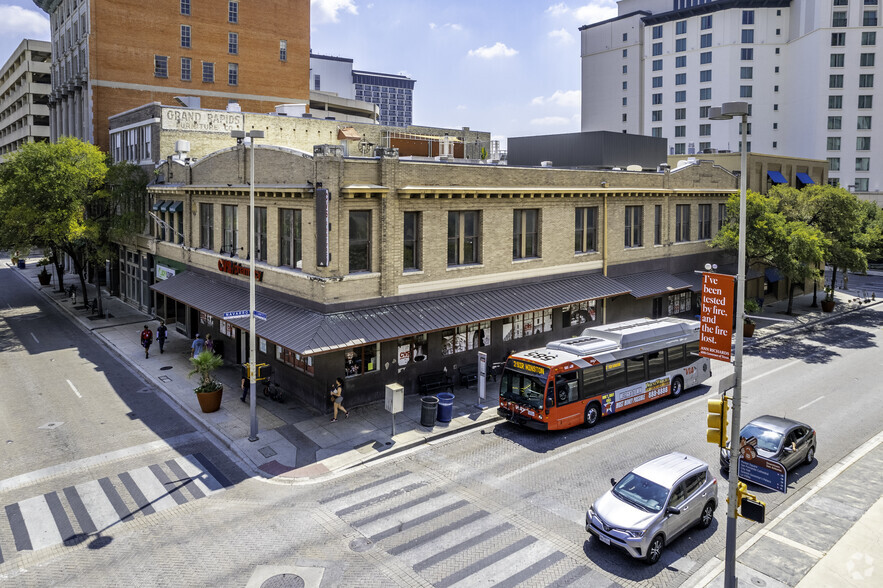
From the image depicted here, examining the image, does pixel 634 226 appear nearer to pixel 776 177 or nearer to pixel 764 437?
pixel 776 177

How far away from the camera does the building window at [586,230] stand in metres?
32.2

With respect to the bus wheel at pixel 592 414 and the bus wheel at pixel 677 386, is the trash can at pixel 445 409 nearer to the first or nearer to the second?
the bus wheel at pixel 592 414

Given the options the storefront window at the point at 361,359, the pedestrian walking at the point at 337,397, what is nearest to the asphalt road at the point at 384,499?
the pedestrian walking at the point at 337,397

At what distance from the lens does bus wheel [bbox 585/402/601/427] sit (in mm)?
21891

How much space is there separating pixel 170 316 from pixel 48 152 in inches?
500

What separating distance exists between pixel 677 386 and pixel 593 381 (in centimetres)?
601

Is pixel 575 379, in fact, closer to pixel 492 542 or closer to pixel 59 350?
pixel 492 542

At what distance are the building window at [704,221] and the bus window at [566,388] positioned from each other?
2499 centimetres

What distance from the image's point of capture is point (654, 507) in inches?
550

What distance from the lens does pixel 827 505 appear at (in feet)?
54.6

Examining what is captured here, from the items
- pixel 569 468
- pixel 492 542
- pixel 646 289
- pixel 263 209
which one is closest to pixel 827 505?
pixel 569 468

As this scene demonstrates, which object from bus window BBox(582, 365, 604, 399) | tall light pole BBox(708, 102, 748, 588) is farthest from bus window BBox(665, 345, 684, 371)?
tall light pole BBox(708, 102, 748, 588)

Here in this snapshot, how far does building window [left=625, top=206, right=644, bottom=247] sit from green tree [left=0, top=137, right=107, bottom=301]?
3361 centimetres

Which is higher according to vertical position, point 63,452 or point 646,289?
point 646,289
